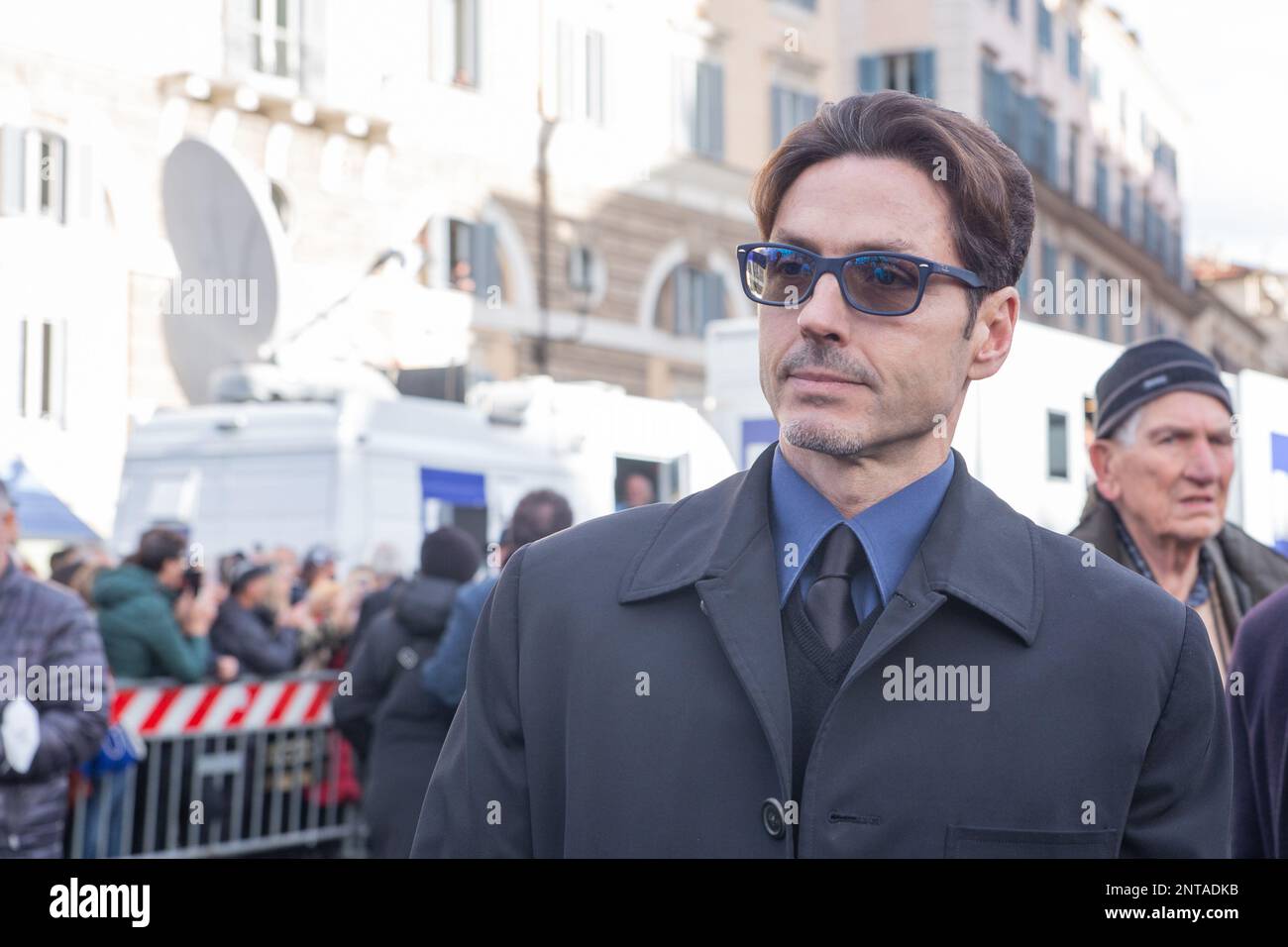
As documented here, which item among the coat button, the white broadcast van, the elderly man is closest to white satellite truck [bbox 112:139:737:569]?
the white broadcast van

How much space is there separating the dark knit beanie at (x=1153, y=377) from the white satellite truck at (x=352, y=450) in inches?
201

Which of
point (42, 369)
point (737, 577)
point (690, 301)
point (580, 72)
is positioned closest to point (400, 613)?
point (737, 577)

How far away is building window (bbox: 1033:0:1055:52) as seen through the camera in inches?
→ 1289

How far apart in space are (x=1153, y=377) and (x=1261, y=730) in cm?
101

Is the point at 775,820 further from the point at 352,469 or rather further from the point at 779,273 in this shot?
the point at 352,469

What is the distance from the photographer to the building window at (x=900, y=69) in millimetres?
28000

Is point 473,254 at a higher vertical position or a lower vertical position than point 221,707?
higher

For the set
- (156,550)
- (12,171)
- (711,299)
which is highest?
(711,299)

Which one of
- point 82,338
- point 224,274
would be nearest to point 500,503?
point 224,274

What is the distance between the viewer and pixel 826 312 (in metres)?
2.24

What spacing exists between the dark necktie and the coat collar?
78 mm

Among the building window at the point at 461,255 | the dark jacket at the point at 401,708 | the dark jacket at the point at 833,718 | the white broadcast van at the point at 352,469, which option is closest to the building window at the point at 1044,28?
the building window at the point at 461,255

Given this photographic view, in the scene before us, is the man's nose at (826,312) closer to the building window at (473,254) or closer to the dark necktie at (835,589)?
the dark necktie at (835,589)

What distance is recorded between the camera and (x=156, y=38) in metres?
17.1
